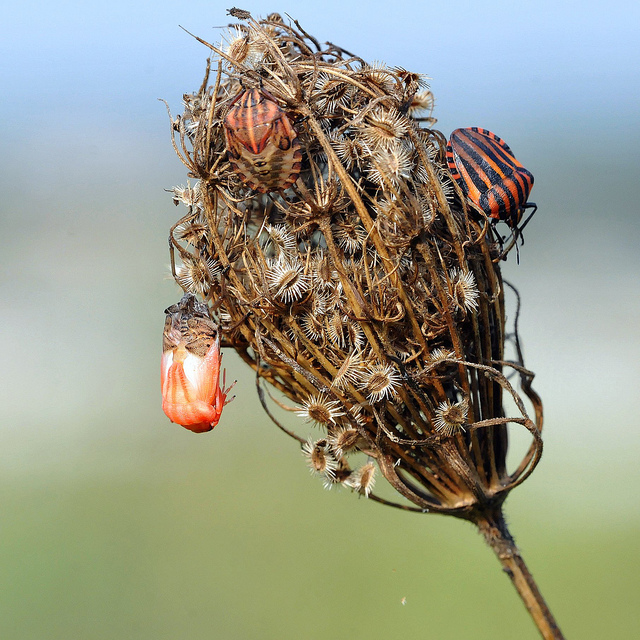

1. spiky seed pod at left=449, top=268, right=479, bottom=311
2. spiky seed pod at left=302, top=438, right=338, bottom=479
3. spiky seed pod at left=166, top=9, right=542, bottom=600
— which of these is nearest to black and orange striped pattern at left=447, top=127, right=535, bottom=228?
spiky seed pod at left=166, top=9, right=542, bottom=600

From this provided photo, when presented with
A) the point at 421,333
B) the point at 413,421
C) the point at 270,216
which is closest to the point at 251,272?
the point at 270,216

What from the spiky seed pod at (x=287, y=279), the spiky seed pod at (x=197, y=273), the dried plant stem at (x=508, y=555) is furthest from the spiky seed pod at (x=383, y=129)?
the dried plant stem at (x=508, y=555)

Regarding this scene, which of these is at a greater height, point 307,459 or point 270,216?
point 270,216

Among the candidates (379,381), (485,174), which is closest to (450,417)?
(379,381)

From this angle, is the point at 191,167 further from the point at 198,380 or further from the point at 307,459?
the point at 307,459

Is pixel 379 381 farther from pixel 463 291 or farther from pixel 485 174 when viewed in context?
pixel 485 174

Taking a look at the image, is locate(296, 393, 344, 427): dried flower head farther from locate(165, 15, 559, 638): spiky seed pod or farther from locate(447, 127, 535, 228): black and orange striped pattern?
locate(447, 127, 535, 228): black and orange striped pattern

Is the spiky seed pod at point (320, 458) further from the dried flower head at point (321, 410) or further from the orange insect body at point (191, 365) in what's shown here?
the orange insect body at point (191, 365)
